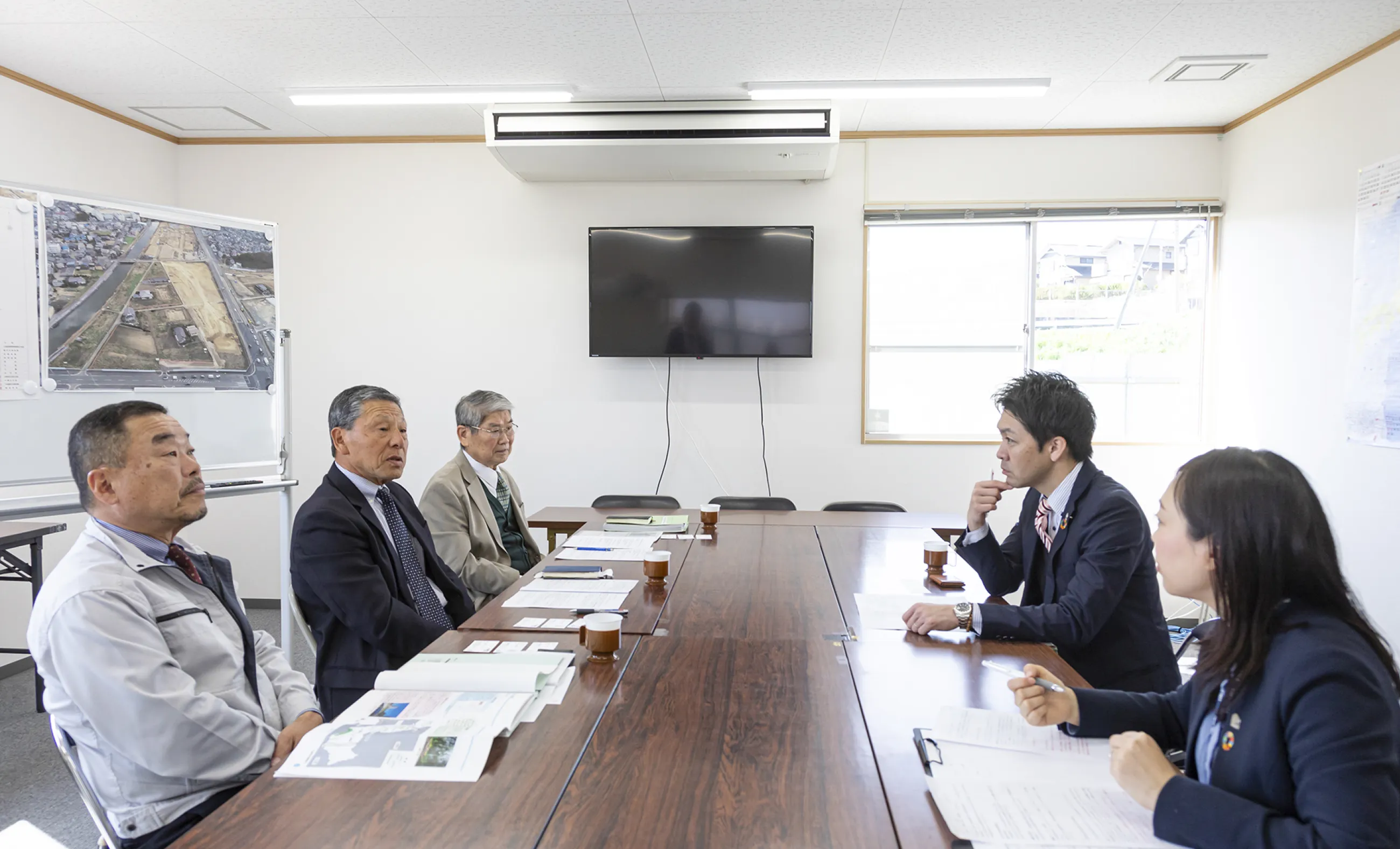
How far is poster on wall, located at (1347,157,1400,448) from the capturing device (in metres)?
3.47

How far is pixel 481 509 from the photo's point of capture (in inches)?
128

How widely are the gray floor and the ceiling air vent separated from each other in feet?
17.1

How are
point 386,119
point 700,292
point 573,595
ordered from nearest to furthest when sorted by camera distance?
point 573,595
point 386,119
point 700,292

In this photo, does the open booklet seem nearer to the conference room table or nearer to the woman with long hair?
the conference room table

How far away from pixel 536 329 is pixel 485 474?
1941 millimetres

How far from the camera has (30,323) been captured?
9.46ft

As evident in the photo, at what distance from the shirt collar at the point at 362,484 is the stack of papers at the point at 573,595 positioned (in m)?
0.55

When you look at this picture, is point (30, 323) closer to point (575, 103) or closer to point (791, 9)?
point (575, 103)

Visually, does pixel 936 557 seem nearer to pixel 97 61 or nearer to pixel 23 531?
pixel 23 531

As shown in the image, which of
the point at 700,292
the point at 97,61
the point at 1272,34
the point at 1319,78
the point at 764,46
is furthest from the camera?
the point at 700,292

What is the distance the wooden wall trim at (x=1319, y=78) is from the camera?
11.7ft

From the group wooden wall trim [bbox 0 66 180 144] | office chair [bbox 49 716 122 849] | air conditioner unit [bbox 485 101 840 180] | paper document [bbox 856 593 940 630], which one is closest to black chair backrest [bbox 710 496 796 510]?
air conditioner unit [bbox 485 101 840 180]

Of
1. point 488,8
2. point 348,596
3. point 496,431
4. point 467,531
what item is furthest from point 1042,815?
point 488,8

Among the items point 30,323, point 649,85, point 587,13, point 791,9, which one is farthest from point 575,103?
point 30,323
